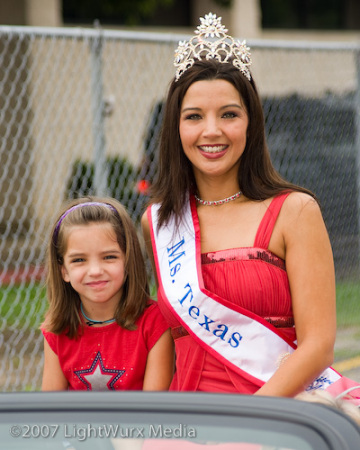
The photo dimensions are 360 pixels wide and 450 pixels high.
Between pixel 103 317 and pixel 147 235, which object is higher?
pixel 147 235

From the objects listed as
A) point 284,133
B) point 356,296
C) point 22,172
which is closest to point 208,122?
point 284,133

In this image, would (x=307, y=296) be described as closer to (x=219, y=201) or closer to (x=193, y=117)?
(x=219, y=201)

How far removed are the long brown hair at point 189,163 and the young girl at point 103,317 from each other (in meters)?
0.19

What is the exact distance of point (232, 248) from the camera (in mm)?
2639

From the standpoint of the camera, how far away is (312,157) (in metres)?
6.59

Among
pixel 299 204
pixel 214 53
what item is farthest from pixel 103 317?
pixel 214 53

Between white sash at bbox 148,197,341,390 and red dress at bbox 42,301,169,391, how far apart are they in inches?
7.9

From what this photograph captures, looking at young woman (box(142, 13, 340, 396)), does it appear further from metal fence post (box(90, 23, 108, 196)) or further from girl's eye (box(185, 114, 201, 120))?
metal fence post (box(90, 23, 108, 196))

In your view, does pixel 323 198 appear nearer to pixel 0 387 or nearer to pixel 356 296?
pixel 356 296

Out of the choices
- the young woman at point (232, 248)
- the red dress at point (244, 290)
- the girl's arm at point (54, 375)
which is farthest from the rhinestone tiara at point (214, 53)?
the girl's arm at point (54, 375)

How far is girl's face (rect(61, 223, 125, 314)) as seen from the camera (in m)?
2.84

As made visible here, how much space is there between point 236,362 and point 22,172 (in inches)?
315

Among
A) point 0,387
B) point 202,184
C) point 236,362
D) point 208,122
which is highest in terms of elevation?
point 208,122

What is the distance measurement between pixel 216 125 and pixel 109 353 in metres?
0.82
